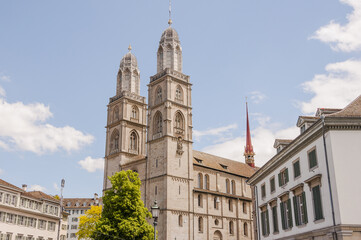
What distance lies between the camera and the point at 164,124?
59812 mm

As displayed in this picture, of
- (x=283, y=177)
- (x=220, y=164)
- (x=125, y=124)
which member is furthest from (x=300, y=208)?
(x=125, y=124)

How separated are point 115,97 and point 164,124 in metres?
17.7

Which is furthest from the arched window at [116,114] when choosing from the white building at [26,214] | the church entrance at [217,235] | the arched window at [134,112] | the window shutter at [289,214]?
the window shutter at [289,214]

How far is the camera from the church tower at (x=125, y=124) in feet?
220

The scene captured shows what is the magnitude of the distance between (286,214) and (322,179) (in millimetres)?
6635

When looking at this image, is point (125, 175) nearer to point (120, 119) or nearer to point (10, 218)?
point (10, 218)

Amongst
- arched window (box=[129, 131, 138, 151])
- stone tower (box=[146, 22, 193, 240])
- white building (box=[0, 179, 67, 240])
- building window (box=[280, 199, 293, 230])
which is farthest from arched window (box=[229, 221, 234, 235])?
building window (box=[280, 199, 293, 230])

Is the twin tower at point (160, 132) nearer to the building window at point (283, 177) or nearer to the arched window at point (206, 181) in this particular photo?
the arched window at point (206, 181)

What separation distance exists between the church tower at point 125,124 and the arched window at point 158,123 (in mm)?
5784

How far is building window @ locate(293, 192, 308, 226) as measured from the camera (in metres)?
24.0

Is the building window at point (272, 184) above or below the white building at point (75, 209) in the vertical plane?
below

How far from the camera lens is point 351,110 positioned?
74.1ft

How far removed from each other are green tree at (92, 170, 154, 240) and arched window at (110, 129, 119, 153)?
90.1 feet

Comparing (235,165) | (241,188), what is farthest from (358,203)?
(235,165)
